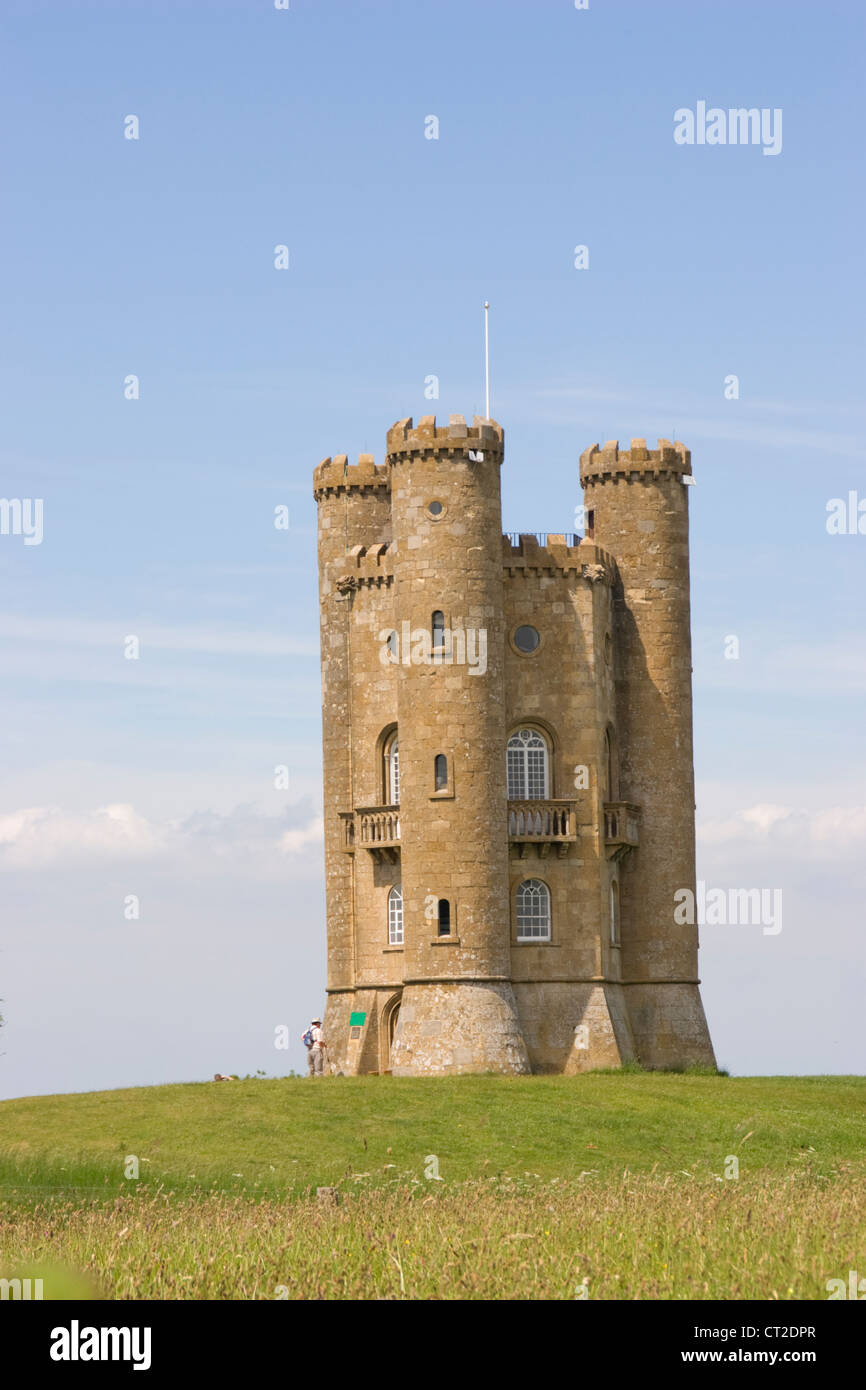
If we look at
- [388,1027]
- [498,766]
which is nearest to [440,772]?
[498,766]

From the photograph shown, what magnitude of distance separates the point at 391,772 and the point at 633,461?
1247 cm

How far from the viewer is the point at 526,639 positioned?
57719 mm

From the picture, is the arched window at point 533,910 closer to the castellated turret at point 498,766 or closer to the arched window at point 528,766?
the castellated turret at point 498,766

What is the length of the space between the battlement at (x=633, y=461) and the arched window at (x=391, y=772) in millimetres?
10823

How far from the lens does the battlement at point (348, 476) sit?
62.7 m

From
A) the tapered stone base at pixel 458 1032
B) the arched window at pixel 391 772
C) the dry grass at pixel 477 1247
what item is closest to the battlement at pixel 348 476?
the arched window at pixel 391 772

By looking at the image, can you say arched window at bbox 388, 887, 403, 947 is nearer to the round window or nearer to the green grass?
the green grass

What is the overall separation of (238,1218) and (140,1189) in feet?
31.5

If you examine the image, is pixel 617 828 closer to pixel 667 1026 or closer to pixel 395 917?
pixel 667 1026

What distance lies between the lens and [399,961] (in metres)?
58.3
